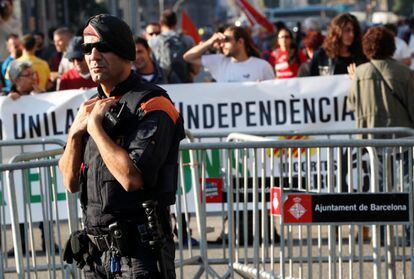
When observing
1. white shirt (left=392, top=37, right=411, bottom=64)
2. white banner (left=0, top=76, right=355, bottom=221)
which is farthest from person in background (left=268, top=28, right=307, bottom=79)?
white banner (left=0, top=76, right=355, bottom=221)

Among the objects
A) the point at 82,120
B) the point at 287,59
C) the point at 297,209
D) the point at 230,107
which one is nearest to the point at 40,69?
the point at 287,59

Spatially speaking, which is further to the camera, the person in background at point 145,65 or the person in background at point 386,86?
the person in background at point 145,65

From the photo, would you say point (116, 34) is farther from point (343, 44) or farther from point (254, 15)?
point (254, 15)

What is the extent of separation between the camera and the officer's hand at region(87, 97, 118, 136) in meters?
5.02

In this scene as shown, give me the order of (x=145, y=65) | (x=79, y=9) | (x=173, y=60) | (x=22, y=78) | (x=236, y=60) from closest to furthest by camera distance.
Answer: (x=22, y=78) < (x=145, y=65) < (x=236, y=60) < (x=173, y=60) < (x=79, y=9)

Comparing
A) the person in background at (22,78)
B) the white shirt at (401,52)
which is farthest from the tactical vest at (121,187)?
the white shirt at (401,52)

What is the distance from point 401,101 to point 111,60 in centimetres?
511

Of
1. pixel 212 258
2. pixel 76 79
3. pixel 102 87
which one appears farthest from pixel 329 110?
pixel 102 87

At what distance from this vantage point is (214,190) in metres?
7.59

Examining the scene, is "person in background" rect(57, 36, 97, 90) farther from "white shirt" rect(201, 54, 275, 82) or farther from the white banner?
"white shirt" rect(201, 54, 275, 82)

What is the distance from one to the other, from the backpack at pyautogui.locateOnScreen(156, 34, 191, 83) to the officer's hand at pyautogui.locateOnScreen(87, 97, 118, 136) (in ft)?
28.4

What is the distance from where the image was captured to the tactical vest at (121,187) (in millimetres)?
5062

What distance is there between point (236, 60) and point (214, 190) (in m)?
4.39

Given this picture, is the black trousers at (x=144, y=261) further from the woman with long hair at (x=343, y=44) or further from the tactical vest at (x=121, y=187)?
the woman with long hair at (x=343, y=44)
